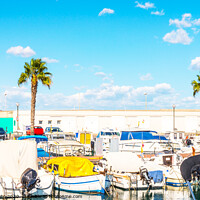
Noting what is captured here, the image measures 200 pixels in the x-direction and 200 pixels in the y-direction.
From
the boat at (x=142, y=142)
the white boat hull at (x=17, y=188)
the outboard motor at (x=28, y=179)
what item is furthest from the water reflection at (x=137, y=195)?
the boat at (x=142, y=142)

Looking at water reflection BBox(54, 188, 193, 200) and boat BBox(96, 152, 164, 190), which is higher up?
boat BBox(96, 152, 164, 190)

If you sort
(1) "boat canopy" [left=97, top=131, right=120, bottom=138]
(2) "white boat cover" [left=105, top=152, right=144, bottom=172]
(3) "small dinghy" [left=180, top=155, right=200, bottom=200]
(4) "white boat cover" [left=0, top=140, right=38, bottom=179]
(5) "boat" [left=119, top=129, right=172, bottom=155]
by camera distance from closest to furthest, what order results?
(3) "small dinghy" [left=180, top=155, right=200, bottom=200] < (4) "white boat cover" [left=0, top=140, right=38, bottom=179] < (2) "white boat cover" [left=105, top=152, right=144, bottom=172] < (5) "boat" [left=119, top=129, right=172, bottom=155] < (1) "boat canopy" [left=97, top=131, right=120, bottom=138]

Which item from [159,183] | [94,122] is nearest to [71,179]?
[159,183]

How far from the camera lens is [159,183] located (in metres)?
24.9

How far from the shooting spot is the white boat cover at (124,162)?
25398mm

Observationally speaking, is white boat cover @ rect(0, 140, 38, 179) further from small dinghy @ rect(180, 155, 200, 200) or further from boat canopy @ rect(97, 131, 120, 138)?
boat canopy @ rect(97, 131, 120, 138)

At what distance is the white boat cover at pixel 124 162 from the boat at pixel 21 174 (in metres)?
5.00

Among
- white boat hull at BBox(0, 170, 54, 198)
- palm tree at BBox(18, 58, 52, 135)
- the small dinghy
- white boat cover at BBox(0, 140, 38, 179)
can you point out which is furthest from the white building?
the small dinghy

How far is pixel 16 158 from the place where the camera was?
2227cm

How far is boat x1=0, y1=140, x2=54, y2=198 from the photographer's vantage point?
21.2 meters

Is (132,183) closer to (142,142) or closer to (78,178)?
(78,178)

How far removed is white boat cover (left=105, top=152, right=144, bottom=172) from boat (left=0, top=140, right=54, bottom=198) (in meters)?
5.00

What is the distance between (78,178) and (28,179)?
3.55m

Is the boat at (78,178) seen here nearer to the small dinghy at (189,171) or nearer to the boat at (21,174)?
the boat at (21,174)
